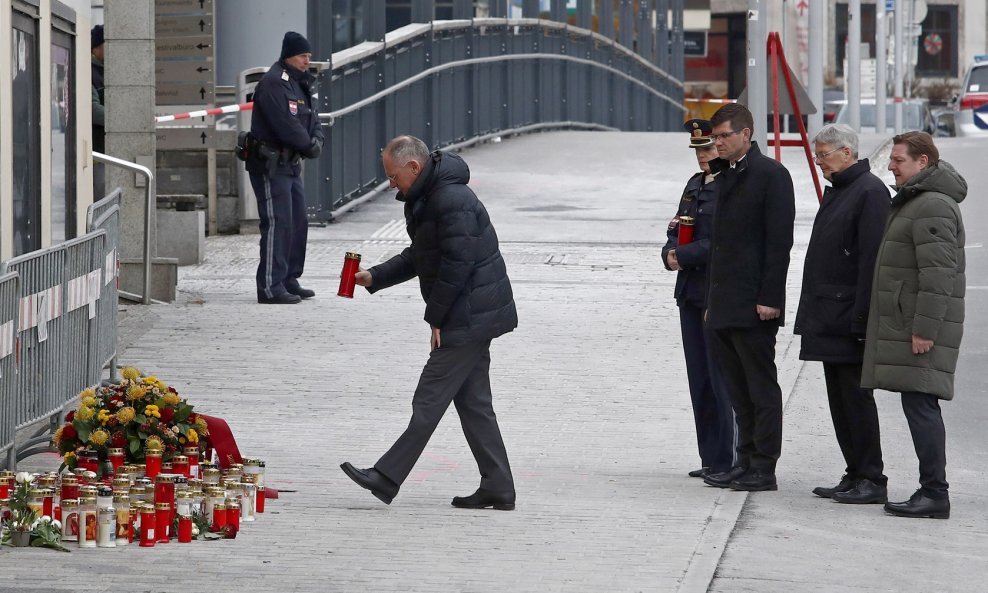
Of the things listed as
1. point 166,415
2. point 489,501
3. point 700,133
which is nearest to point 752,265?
point 700,133

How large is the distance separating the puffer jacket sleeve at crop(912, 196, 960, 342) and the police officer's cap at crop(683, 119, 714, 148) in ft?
3.40

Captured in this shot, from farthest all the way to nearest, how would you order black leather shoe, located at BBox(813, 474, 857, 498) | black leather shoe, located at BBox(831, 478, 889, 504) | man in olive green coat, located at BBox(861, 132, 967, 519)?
black leather shoe, located at BBox(813, 474, 857, 498)
black leather shoe, located at BBox(831, 478, 889, 504)
man in olive green coat, located at BBox(861, 132, 967, 519)

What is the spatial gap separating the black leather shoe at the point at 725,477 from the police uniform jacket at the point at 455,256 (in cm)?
119

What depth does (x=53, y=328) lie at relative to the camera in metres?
8.00

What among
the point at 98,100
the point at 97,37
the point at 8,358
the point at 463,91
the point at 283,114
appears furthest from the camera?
the point at 463,91

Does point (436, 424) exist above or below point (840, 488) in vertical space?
above

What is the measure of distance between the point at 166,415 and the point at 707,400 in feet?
7.88

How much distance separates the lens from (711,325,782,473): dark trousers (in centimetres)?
776

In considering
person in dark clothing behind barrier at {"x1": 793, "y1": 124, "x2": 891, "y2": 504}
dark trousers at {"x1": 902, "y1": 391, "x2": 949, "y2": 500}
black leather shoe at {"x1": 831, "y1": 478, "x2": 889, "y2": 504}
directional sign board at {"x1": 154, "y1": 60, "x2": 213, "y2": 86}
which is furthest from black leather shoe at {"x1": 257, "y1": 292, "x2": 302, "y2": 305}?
dark trousers at {"x1": 902, "y1": 391, "x2": 949, "y2": 500}

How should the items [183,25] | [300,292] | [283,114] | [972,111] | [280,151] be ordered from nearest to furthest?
[283,114], [280,151], [300,292], [183,25], [972,111]

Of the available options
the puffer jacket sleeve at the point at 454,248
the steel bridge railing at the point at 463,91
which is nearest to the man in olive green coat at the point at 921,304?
the puffer jacket sleeve at the point at 454,248

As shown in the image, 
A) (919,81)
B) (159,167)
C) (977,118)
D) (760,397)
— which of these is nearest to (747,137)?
(760,397)

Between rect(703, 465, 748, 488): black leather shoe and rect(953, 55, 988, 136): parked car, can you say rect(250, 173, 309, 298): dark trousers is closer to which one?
rect(703, 465, 748, 488): black leather shoe

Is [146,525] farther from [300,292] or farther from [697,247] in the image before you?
[300,292]
